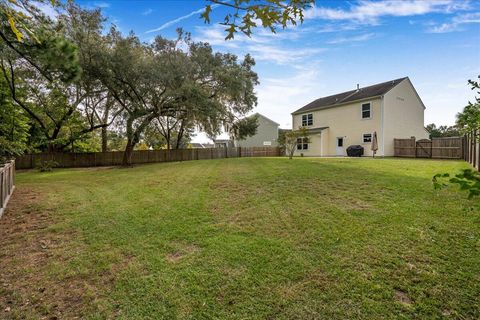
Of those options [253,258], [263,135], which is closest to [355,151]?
[263,135]

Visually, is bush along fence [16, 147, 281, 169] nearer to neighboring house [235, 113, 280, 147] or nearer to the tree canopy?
the tree canopy

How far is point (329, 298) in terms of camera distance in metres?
2.42

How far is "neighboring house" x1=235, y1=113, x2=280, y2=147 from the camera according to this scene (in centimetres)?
3375

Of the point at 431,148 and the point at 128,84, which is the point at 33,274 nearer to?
the point at 128,84

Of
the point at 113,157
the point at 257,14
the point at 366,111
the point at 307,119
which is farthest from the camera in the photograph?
the point at 307,119

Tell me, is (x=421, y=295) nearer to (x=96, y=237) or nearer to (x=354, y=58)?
(x=96, y=237)

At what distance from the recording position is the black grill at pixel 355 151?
1989 cm

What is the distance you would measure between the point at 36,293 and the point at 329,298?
309 cm

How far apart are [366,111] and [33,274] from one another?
2224cm

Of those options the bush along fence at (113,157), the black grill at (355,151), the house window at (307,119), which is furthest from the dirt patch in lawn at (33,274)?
the house window at (307,119)

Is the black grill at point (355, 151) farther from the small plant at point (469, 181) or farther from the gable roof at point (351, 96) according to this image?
the small plant at point (469, 181)

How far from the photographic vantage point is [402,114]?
66.8 feet

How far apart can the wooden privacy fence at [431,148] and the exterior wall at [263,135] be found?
16.3 meters

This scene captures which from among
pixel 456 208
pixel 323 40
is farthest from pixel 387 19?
pixel 456 208
